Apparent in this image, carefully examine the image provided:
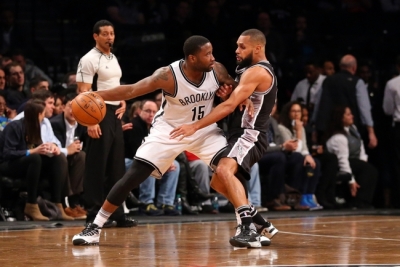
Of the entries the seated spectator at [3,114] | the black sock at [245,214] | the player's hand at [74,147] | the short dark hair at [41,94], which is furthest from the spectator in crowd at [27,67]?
the black sock at [245,214]

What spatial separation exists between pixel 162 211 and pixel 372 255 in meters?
4.81

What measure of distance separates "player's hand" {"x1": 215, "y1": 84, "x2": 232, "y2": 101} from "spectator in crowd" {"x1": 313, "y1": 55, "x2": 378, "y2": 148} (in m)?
5.64

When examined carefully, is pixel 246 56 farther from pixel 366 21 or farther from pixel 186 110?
pixel 366 21

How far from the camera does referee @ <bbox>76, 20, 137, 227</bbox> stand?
29.5ft

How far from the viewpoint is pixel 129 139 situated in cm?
1143

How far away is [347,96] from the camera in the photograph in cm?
1328

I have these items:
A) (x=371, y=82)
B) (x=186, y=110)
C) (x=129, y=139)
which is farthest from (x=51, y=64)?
(x=186, y=110)

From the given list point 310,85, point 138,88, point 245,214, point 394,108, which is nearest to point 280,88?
point 310,85

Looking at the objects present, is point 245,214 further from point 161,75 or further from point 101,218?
point 161,75

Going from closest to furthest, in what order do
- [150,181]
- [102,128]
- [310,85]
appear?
[102,128] → [150,181] → [310,85]

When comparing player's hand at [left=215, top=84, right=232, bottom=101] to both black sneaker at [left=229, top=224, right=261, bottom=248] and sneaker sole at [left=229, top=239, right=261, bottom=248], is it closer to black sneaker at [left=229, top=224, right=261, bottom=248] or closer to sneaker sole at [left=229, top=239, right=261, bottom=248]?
black sneaker at [left=229, top=224, right=261, bottom=248]

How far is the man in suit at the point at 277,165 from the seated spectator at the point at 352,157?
2.65ft

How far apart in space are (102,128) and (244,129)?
77.3 inches

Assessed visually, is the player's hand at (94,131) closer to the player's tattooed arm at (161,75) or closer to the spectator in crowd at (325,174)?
the player's tattooed arm at (161,75)
